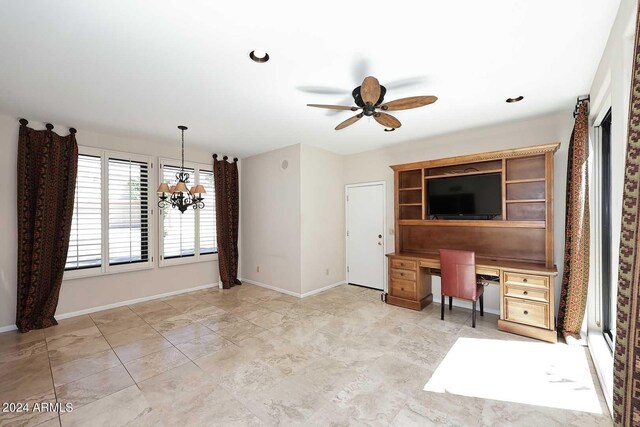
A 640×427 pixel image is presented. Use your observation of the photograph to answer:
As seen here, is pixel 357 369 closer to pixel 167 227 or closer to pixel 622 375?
pixel 622 375

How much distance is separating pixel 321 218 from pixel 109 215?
11.1ft

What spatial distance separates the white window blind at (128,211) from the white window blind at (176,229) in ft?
0.95

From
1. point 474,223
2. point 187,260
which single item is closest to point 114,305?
point 187,260

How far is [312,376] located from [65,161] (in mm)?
4302

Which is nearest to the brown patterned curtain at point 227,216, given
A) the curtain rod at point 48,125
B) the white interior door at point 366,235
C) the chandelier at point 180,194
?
the chandelier at point 180,194

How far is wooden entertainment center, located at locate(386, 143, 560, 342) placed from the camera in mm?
3181

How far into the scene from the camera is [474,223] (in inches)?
151

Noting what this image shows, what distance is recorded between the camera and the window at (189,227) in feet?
15.9

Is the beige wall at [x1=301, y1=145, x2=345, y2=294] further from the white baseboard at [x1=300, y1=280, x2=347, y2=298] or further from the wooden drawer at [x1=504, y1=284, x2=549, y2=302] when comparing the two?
the wooden drawer at [x1=504, y1=284, x2=549, y2=302]

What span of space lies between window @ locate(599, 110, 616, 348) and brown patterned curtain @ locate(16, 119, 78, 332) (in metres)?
6.26

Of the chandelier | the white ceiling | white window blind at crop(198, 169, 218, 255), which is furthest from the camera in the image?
white window blind at crop(198, 169, 218, 255)

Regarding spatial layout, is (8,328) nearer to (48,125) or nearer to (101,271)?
(101,271)

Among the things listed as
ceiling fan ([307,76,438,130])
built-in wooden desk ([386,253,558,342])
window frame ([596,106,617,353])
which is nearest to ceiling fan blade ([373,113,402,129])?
ceiling fan ([307,76,438,130])

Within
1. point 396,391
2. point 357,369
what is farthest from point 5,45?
point 396,391
